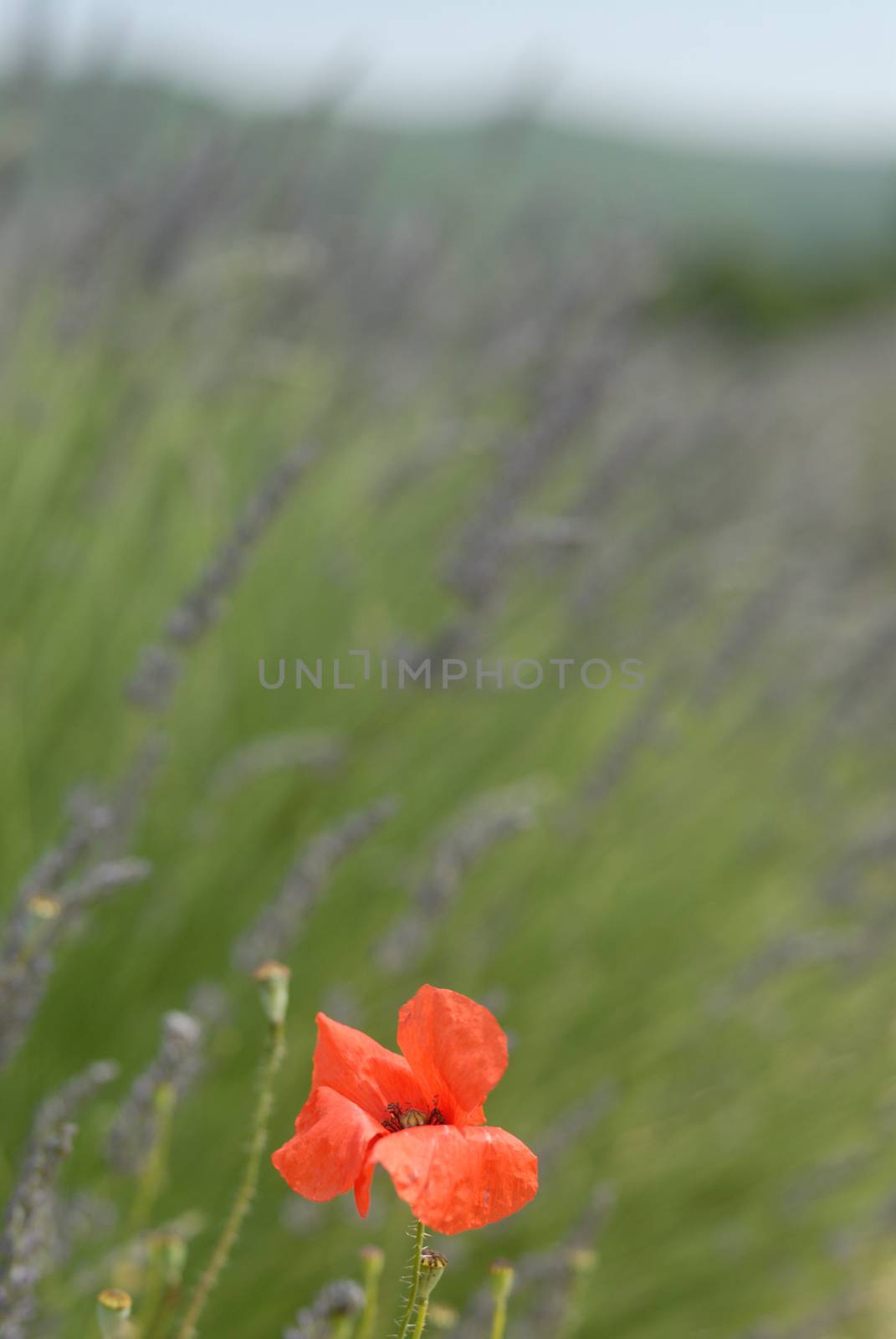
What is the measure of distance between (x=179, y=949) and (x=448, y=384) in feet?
7.12

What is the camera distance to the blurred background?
104 cm

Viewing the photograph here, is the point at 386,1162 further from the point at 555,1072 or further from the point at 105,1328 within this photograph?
the point at 555,1072

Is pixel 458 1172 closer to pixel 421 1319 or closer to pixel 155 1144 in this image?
pixel 421 1319

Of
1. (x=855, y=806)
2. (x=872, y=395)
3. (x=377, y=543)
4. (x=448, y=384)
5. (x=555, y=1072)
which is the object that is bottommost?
(x=555, y=1072)

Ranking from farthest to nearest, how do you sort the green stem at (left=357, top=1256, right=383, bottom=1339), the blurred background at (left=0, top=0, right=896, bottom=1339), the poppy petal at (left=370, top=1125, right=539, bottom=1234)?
1. the blurred background at (left=0, top=0, right=896, bottom=1339)
2. the green stem at (left=357, top=1256, right=383, bottom=1339)
3. the poppy petal at (left=370, top=1125, right=539, bottom=1234)

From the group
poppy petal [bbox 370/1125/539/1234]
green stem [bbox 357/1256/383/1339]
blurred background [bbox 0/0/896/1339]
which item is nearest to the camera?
poppy petal [bbox 370/1125/539/1234]

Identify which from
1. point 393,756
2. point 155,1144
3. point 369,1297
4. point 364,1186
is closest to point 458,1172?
point 364,1186

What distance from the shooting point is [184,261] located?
1521 mm

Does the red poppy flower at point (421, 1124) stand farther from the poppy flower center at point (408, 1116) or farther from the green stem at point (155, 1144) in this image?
the green stem at point (155, 1144)

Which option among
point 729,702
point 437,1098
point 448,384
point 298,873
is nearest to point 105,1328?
point 437,1098

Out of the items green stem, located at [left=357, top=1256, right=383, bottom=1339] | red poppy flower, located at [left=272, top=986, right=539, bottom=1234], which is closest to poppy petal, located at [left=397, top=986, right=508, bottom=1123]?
red poppy flower, located at [left=272, top=986, right=539, bottom=1234]

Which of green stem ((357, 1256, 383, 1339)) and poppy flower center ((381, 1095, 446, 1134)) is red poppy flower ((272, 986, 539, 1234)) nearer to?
poppy flower center ((381, 1095, 446, 1134))

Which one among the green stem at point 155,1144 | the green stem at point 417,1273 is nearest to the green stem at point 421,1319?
the green stem at point 417,1273

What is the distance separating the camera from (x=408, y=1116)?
1.59 feet
